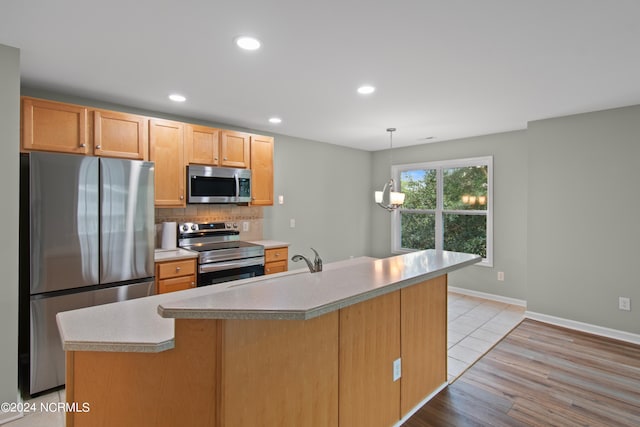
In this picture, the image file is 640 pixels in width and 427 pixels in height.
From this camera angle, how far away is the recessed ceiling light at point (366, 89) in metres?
2.87

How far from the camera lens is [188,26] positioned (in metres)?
1.89

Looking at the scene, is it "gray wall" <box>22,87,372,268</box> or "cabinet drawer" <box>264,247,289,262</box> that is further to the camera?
"gray wall" <box>22,87,372,268</box>

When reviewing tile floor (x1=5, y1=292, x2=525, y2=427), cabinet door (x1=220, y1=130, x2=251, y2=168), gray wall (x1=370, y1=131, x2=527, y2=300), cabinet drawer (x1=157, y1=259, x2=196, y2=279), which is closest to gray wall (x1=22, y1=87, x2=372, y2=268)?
cabinet door (x1=220, y1=130, x2=251, y2=168)

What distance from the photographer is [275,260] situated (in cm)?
396

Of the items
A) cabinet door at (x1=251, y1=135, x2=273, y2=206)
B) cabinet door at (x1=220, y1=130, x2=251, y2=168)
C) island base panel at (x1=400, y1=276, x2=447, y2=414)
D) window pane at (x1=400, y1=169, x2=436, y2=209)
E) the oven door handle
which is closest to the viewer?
island base panel at (x1=400, y1=276, x2=447, y2=414)

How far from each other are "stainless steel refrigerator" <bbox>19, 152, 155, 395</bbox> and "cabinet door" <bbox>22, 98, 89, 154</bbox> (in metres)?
0.21

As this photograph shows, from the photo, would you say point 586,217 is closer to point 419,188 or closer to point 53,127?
point 419,188

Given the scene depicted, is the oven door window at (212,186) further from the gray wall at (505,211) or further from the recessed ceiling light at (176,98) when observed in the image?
the gray wall at (505,211)

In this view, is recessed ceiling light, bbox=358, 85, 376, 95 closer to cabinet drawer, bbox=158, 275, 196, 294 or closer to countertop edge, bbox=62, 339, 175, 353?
cabinet drawer, bbox=158, 275, 196, 294

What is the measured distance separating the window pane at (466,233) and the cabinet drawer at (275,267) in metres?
2.78

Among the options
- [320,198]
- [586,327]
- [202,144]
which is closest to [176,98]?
[202,144]

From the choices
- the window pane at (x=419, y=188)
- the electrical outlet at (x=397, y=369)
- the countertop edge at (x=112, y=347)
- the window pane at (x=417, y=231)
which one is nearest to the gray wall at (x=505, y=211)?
the window pane at (x=419, y=188)

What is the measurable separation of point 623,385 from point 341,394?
2.44m

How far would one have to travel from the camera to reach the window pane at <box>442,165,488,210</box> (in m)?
4.93
